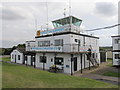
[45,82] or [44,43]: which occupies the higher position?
[44,43]

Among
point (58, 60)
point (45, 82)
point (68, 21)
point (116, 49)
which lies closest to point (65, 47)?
point (58, 60)

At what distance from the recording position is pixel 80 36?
19.6 meters

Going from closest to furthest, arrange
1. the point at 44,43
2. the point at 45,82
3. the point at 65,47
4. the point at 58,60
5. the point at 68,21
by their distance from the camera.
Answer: the point at 45,82 < the point at 65,47 < the point at 58,60 < the point at 68,21 < the point at 44,43

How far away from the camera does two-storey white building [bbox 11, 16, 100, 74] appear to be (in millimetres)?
16906

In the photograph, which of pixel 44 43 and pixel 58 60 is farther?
pixel 44 43

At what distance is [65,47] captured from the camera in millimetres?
17203

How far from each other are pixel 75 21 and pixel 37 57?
1080 cm

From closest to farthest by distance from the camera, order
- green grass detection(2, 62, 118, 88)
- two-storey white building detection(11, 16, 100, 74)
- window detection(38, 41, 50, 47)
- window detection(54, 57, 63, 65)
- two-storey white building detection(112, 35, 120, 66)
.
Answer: green grass detection(2, 62, 118, 88) → two-storey white building detection(11, 16, 100, 74) → window detection(54, 57, 63, 65) → window detection(38, 41, 50, 47) → two-storey white building detection(112, 35, 120, 66)

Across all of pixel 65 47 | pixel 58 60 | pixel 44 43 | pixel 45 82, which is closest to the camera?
pixel 45 82

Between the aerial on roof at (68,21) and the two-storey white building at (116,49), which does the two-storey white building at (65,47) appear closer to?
the aerial on roof at (68,21)

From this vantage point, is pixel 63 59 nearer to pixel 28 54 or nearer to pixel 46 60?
pixel 46 60

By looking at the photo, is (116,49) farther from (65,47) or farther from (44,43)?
(44,43)

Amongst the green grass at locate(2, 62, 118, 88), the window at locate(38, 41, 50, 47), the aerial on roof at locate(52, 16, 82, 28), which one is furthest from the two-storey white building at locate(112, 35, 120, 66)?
the window at locate(38, 41, 50, 47)

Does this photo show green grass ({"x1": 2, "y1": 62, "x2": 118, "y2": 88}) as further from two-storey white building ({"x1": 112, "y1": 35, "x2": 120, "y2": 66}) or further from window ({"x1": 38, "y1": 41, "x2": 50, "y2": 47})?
two-storey white building ({"x1": 112, "y1": 35, "x2": 120, "y2": 66})
